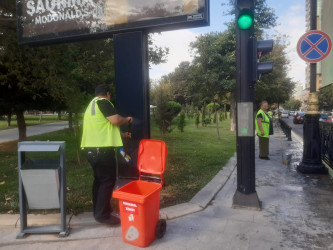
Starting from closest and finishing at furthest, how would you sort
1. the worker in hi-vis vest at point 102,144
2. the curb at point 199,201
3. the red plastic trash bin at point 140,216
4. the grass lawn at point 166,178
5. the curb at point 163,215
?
1. the red plastic trash bin at point 140,216
2. the worker in hi-vis vest at point 102,144
3. the curb at point 163,215
4. the curb at point 199,201
5. the grass lawn at point 166,178

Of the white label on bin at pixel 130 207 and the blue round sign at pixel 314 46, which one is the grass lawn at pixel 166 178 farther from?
the blue round sign at pixel 314 46

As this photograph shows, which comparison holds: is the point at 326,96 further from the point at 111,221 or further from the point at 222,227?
the point at 111,221

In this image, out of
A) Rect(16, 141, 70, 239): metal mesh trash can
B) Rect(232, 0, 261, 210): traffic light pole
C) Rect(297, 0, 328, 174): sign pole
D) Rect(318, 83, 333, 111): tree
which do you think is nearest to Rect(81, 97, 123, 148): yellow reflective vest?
Rect(16, 141, 70, 239): metal mesh trash can

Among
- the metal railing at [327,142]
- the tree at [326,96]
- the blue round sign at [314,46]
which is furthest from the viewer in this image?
the tree at [326,96]

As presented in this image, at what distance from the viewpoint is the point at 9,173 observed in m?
7.00

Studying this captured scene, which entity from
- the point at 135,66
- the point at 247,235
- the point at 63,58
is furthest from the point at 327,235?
the point at 63,58

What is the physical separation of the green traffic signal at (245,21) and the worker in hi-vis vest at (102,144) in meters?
2.21

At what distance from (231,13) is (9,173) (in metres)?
16.1

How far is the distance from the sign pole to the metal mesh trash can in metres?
5.63

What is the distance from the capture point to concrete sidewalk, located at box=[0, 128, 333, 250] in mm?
3326

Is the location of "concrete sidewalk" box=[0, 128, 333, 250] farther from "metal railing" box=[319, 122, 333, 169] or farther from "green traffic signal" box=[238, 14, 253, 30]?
"green traffic signal" box=[238, 14, 253, 30]

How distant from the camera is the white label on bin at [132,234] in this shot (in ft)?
10.4

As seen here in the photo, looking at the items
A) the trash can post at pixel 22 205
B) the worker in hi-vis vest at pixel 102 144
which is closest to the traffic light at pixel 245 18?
the worker in hi-vis vest at pixel 102 144

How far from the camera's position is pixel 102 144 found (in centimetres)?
371
